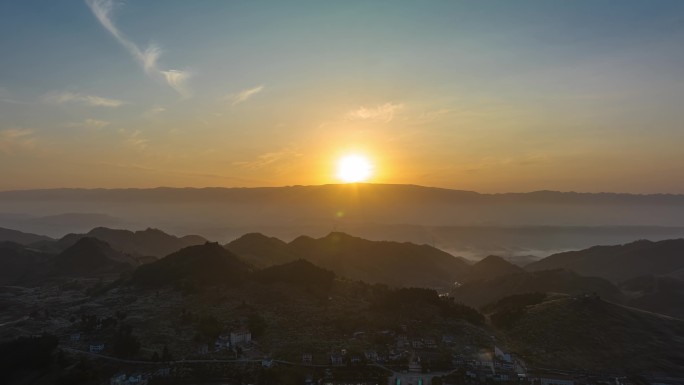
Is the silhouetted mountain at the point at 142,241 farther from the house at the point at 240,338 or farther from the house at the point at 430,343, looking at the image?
the house at the point at 430,343

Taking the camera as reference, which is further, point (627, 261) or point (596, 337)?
point (627, 261)

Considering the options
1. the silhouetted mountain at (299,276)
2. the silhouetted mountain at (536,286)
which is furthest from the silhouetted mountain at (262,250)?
the silhouetted mountain at (536,286)

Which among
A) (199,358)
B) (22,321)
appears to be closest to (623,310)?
(199,358)

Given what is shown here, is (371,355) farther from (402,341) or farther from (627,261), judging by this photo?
(627,261)

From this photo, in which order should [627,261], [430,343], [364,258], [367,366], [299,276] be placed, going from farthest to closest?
[627,261] < [364,258] < [299,276] < [430,343] < [367,366]

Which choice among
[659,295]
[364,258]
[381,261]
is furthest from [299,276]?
[659,295]
